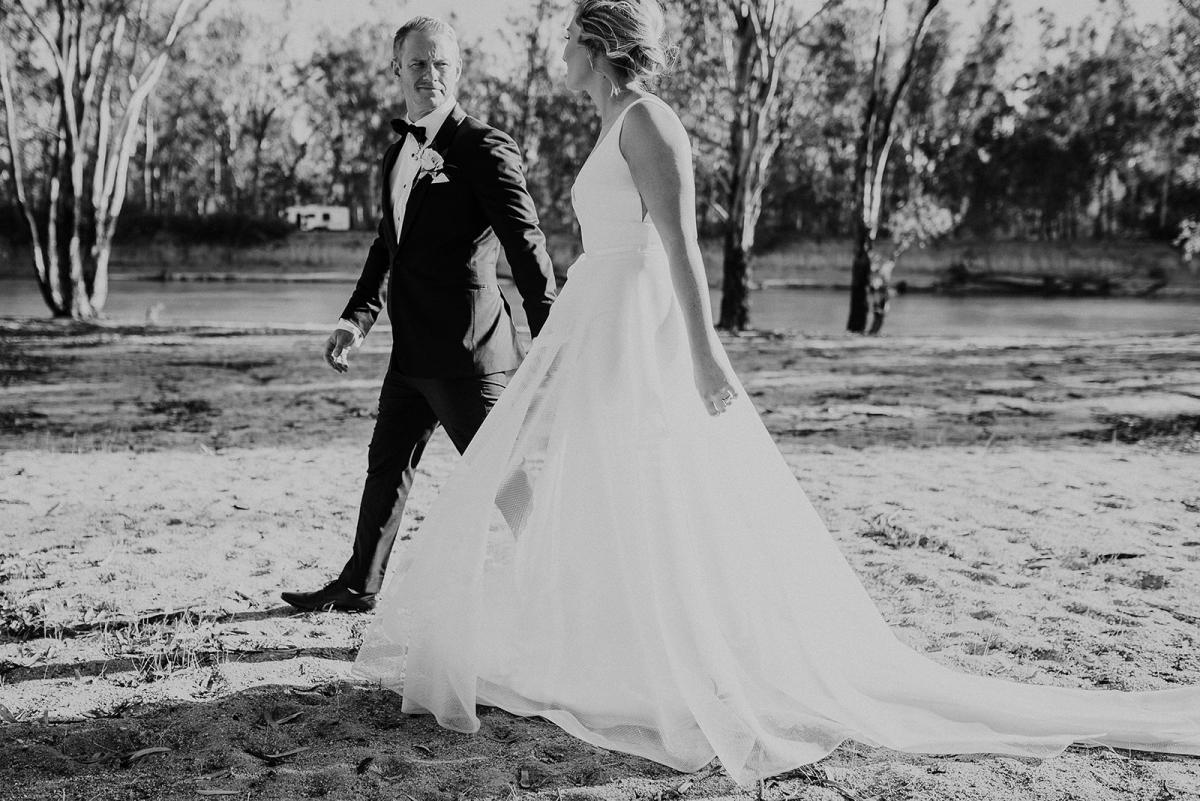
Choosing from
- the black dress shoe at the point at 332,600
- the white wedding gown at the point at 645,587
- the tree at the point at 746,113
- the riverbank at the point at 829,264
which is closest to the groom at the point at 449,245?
the white wedding gown at the point at 645,587

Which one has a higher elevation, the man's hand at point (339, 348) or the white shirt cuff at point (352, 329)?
the white shirt cuff at point (352, 329)

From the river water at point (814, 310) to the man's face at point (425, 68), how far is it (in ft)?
54.9

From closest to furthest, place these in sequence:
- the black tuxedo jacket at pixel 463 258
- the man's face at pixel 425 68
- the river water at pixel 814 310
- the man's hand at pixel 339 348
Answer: the black tuxedo jacket at pixel 463 258 < the man's face at pixel 425 68 < the man's hand at pixel 339 348 < the river water at pixel 814 310

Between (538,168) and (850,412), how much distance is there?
31.6m

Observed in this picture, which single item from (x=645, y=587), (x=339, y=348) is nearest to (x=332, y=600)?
(x=339, y=348)

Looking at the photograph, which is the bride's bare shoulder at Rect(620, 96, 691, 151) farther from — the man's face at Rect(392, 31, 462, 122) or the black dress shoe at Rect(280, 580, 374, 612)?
the black dress shoe at Rect(280, 580, 374, 612)

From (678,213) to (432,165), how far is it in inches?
42.7

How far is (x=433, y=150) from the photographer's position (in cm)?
360

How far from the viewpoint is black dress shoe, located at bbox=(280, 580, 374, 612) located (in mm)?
4094

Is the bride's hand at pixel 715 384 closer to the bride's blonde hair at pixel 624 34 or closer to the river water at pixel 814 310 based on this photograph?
the bride's blonde hair at pixel 624 34

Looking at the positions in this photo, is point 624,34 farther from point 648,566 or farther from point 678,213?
point 648,566

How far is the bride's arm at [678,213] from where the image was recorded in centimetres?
287

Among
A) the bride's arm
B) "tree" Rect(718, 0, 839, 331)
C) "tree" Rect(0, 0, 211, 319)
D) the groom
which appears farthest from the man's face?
"tree" Rect(0, 0, 211, 319)

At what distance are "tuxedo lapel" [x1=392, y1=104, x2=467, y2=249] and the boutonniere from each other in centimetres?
1
